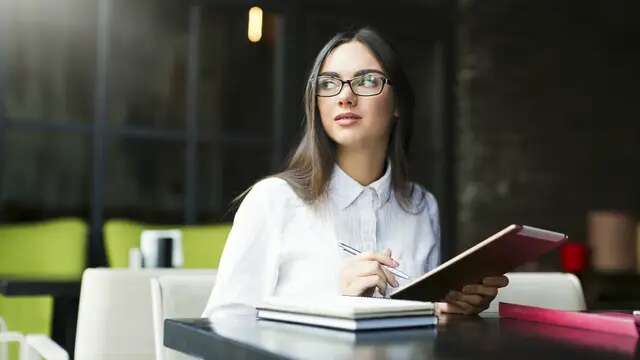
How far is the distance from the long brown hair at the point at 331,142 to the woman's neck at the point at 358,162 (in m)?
0.02

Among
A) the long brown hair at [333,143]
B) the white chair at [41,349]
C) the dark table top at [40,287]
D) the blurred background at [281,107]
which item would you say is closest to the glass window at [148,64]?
the blurred background at [281,107]

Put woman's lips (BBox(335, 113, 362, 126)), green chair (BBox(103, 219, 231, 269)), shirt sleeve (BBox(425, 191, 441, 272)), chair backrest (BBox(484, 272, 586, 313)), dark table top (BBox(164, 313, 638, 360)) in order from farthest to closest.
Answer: green chair (BBox(103, 219, 231, 269)) < chair backrest (BBox(484, 272, 586, 313)) < shirt sleeve (BBox(425, 191, 441, 272)) < woman's lips (BBox(335, 113, 362, 126)) < dark table top (BBox(164, 313, 638, 360))

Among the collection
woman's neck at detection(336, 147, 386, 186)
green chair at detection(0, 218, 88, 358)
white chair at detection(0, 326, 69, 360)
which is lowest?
Result: green chair at detection(0, 218, 88, 358)

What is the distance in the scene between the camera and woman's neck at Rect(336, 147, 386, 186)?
1.78 meters

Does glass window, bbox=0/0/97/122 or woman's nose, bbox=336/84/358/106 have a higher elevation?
glass window, bbox=0/0/97/122

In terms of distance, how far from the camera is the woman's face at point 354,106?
1.71 m

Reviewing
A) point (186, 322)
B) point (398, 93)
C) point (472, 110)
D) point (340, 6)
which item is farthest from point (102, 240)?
point (186, 322)

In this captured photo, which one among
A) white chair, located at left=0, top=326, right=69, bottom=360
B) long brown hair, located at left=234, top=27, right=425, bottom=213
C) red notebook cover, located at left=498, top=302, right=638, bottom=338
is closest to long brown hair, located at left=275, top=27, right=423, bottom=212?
long brown hair, located at left=234, top=27, right=425, bottom=213

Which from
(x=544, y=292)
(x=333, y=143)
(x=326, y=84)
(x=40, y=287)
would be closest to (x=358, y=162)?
(x=333, y=143)

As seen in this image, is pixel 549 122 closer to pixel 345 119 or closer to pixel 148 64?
pixel 148 64

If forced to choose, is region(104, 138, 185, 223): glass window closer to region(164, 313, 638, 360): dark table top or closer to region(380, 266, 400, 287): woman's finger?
region(380, 266, 400, 287): woman's finger

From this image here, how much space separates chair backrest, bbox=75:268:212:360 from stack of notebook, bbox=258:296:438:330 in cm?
65

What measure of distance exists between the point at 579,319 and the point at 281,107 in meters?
4.33

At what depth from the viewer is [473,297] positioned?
1567 mm
